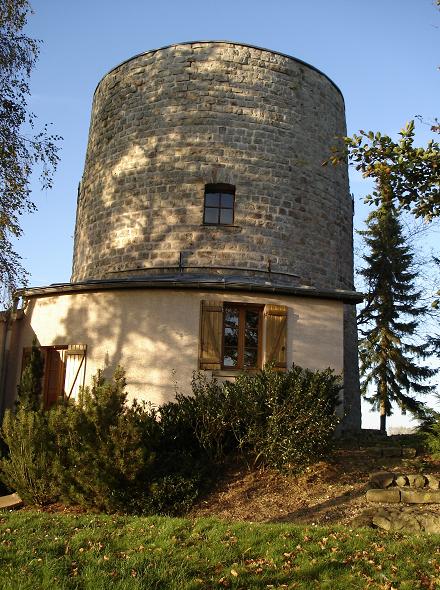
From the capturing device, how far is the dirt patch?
7887 mm

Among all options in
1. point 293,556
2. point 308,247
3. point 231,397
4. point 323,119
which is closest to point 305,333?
point 231,397

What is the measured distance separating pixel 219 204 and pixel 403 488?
27.2 feet

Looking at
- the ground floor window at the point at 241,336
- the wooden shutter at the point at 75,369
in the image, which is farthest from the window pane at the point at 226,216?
the wooden shutter at the point at 75,369

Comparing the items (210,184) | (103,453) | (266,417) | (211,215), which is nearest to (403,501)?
(266,417)

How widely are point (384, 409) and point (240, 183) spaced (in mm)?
11155

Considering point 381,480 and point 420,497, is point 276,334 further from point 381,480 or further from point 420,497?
point 420,497

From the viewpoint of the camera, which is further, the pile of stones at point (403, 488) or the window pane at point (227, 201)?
the window pane at point (227, 201)

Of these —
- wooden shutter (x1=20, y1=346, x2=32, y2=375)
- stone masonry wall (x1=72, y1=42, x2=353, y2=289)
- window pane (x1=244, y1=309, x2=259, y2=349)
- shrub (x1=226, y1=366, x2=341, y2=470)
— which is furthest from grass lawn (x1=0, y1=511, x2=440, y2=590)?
stone masonry wall (x1=72, y1=42, x2=353, y2=289)

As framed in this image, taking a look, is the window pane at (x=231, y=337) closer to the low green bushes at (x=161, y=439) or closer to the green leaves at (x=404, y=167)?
the low green bushes at (x=161, y=439)

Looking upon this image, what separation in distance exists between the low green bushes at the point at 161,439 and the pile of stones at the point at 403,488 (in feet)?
3.18

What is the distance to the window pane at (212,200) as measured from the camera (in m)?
14.6

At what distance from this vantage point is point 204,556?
591cm

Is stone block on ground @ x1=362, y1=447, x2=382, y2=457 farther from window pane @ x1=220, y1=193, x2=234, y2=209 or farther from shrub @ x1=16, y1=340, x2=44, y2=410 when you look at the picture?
window pane @ x1=220, y1=193, x2=234, y2=209

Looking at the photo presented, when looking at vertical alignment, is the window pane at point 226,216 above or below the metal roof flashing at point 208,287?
above
